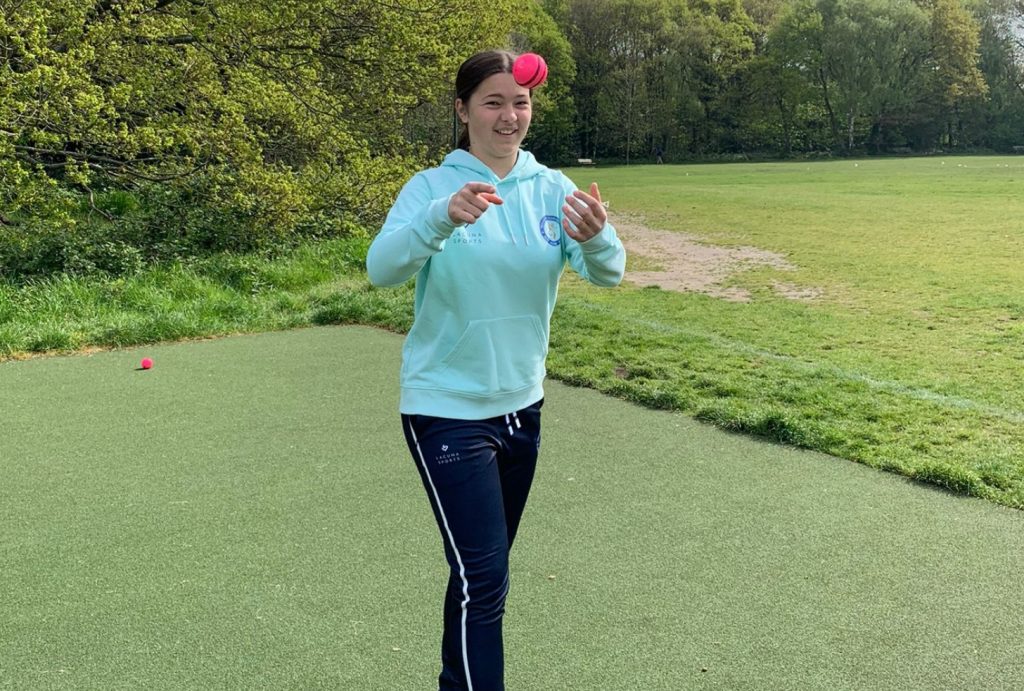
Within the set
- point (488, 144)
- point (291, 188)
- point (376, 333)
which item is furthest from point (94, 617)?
point (291, 188)

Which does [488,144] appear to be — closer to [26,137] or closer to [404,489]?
[404,489]

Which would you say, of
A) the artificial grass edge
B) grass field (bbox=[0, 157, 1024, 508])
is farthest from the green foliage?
grass field (bbox=[0, 157, 1024, 508])

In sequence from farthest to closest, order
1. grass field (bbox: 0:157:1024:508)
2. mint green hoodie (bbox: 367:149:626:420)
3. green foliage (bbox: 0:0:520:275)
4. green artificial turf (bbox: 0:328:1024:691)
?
green foliage (bbox: 0:0:520:275) < grass field (bbox: 0:157:1024:508) < green artificial turf (bbox: 0:328:1024:691) < mint green hoodie (bbox: 367:149:626:420)

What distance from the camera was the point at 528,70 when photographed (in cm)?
229

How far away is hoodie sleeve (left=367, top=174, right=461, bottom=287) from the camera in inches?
82.0

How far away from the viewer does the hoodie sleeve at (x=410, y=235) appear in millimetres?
2084

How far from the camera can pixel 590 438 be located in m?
5.64

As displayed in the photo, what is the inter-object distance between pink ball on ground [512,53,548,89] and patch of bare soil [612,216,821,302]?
9295mm

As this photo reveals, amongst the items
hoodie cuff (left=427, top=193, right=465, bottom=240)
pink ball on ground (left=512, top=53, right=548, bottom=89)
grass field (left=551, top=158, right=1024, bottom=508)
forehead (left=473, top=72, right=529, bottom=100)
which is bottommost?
grass field (left=551, top=158, right=1024, bottom=508)

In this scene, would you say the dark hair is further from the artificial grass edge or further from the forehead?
the artificial grass edge

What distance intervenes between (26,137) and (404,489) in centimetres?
888

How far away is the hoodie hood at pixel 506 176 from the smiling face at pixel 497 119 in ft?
0.09

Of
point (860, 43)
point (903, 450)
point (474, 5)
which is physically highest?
point (860, 43)

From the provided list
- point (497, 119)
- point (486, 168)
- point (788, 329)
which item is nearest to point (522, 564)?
point (486, 168)
